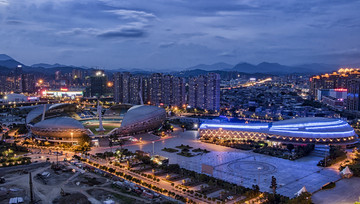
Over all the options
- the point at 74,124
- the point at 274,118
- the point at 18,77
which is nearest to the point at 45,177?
the point at 74,124

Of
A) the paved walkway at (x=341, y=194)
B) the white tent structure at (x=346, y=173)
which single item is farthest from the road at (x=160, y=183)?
the white tent structure at (x=346, y=173)

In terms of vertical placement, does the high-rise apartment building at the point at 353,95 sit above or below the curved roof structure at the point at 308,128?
above

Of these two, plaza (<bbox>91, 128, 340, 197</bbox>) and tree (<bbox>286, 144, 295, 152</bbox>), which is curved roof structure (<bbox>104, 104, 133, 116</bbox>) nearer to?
plaza (<bbox>91, 128, 340, 197</bbox>)

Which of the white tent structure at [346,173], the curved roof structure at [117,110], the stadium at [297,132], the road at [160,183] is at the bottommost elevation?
the road at [160,183]

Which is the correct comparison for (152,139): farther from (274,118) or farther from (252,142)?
(274,118)

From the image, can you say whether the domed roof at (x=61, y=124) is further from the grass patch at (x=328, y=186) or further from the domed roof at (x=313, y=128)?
the grass patch at (x=328, y=186)

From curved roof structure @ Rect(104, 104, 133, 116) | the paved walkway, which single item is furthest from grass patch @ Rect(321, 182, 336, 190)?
curved roof structure @ Rect(104, 104, 133, 116)

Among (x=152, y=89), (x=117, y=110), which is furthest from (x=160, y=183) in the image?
(x=152, y=89)
